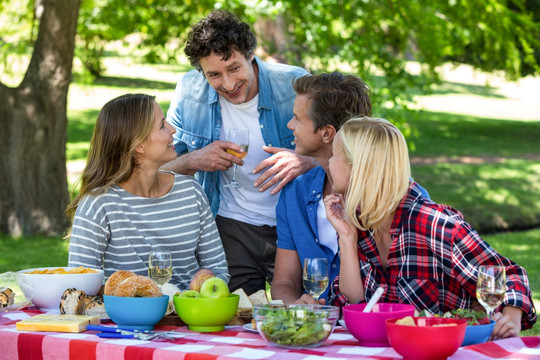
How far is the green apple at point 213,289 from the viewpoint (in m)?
2.90

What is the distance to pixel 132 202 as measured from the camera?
369 centimetres

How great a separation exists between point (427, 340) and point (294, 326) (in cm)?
44

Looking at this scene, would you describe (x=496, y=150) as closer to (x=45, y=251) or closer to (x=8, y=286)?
(x=45, y=251)

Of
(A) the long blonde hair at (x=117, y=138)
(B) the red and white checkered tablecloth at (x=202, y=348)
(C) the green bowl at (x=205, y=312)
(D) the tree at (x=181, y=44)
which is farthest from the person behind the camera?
(D) the tree at (x=181, y=44)

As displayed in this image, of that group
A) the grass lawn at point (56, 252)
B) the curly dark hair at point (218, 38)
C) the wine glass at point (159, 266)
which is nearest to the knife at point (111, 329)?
the wine glass at point (159, 266)

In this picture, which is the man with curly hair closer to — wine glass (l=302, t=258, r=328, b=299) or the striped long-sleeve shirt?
the striped long-sleeve shirt

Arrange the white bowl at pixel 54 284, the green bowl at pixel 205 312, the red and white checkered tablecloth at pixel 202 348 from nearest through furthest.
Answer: the red and white checkered tablecloth at pixel 202 348 < the green bowl at pixel 205 312 < the white bowl at pixel 54 284

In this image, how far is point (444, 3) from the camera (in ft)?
38.4

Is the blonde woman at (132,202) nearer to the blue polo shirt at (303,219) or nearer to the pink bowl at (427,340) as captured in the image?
the blue polo shirt at (303,219)

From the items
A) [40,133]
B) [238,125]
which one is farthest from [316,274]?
[40,133]

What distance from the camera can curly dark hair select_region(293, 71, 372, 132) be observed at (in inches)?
152

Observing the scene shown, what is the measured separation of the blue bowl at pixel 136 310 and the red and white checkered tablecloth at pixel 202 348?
112 mm

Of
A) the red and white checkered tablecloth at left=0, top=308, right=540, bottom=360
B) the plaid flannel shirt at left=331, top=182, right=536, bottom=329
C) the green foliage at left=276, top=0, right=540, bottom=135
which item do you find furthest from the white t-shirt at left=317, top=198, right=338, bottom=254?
the green foliage at left=276, top=0, right=540, bottom=135

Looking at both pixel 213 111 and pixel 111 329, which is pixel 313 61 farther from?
pixel 111 329
